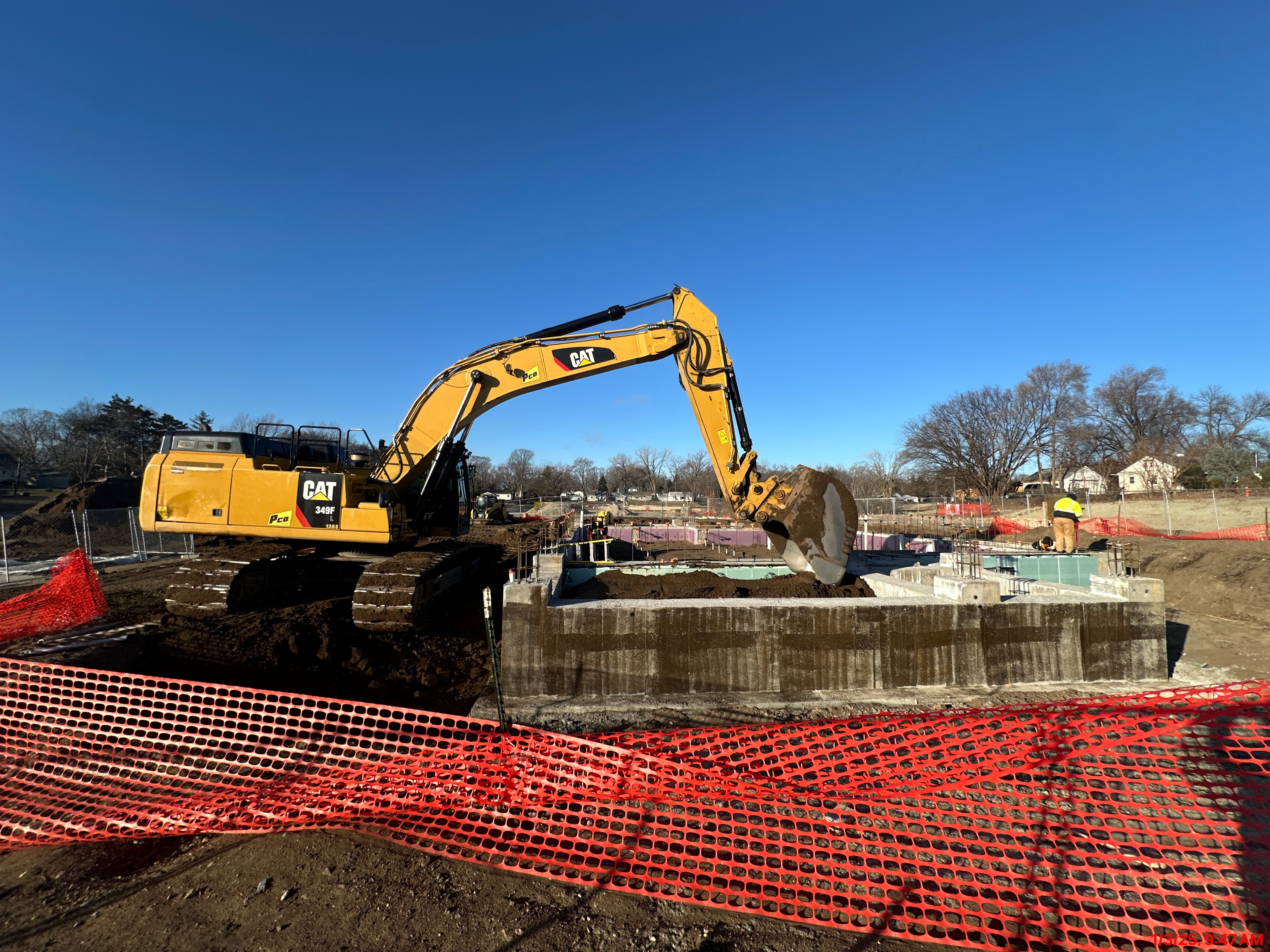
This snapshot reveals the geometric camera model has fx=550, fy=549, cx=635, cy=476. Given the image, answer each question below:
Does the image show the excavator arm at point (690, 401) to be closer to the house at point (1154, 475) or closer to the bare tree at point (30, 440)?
the house at point (1154, 475)

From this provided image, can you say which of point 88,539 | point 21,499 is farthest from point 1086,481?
point 21,499

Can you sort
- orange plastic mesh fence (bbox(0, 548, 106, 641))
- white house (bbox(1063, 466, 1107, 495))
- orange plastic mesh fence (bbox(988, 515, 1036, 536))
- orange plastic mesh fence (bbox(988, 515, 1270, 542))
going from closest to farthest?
orange plastic mesh fence (bbox(0, 548, 106, 641))
orange plastic mesh fence (bbox(988, 515, 1270, 542))
orange plastic mesh fence (bbox(988, 515, 1036, 536))
white house (bbox(1063, 466, 1107, 495))

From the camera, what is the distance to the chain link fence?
1934cm

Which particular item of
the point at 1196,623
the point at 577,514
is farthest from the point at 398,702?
the point at 577,514

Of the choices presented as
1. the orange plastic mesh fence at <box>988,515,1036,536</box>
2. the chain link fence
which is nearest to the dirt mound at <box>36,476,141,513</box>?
the chain link fence

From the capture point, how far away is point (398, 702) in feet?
22.5

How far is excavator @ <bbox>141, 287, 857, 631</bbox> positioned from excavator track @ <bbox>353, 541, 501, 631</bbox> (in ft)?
0.08

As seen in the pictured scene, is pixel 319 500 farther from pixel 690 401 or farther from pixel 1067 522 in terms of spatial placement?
pixel 1067 522

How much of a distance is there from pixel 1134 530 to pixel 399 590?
27737 mm

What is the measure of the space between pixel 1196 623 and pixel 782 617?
10299mm

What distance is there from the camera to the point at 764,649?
23.5 feet
